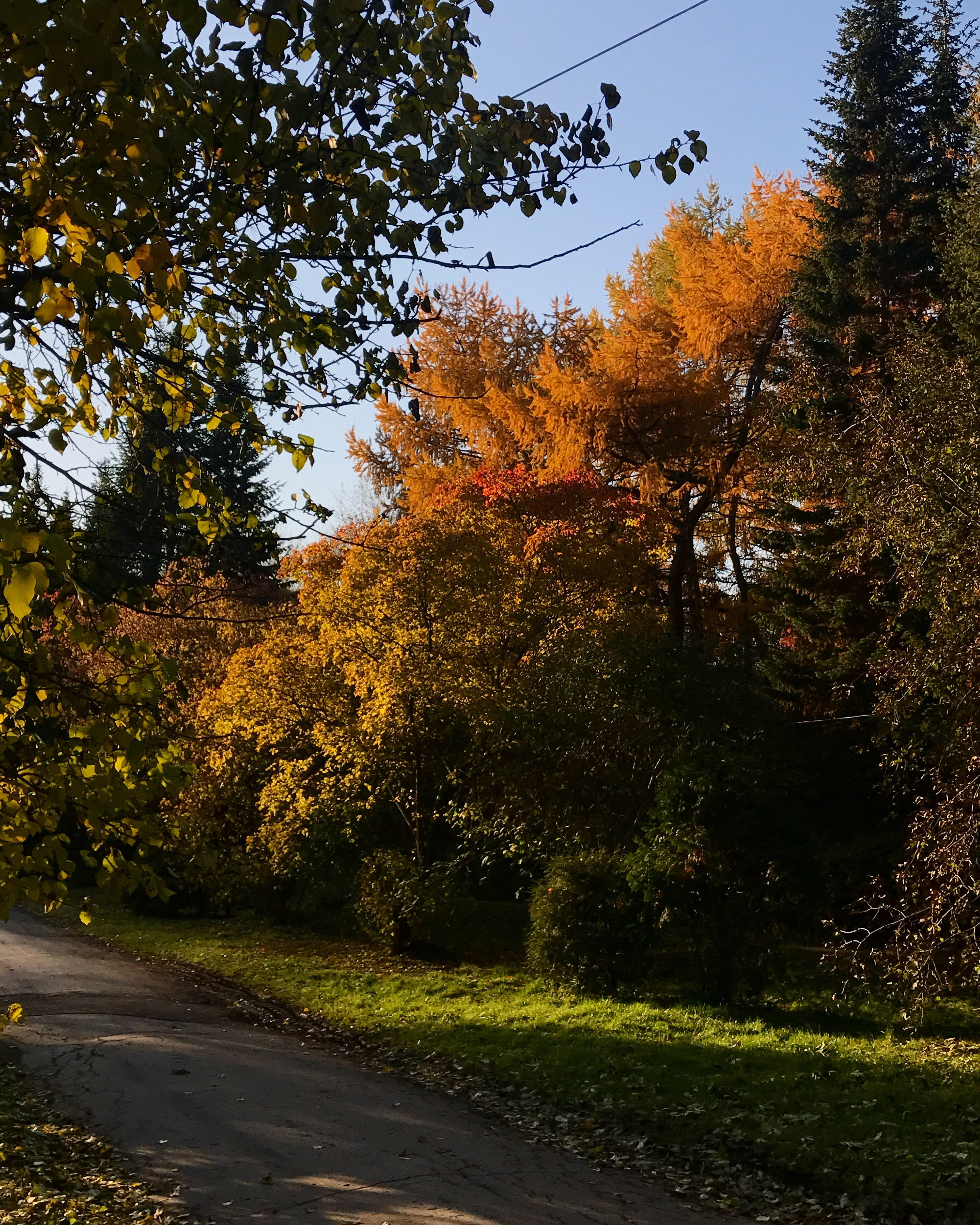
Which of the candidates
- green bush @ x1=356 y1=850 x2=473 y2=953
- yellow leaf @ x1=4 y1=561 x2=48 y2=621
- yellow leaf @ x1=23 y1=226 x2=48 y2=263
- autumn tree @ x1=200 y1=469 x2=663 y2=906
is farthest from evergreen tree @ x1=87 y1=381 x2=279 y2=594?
green bush @ x1=356 y1=850 x2=473 y2=953

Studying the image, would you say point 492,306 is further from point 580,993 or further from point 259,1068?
point 259,1068

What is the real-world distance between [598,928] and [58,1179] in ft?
22.0

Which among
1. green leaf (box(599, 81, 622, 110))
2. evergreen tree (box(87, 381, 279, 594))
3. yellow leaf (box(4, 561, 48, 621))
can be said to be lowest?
yellow leaf (box(4, 561, 48, 621))

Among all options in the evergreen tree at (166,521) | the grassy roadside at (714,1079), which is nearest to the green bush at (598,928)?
the grassy roadside at (714,1079)

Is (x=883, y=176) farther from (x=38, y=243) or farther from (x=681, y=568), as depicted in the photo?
(x=38, y=243)

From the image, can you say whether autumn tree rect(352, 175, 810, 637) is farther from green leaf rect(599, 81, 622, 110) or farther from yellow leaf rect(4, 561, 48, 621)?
yellow leaf rect(4, 561, 48, 621)

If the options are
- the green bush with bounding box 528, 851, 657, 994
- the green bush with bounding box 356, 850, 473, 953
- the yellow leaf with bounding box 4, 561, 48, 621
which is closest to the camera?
the yellow leaf with bounding box 4, 561, 48, 621

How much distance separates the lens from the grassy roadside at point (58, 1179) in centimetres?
544

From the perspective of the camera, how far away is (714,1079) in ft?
26.5

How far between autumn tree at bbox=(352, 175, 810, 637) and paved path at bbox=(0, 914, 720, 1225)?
1155cm

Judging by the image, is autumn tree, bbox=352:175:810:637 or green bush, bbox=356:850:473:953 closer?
green bush, bbox=356:850:473:953

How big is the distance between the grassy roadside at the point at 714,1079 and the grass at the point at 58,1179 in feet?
9.00

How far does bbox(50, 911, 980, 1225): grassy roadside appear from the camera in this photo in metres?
6.08

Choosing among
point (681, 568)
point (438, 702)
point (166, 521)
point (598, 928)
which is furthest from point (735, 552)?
point (166, 521)
